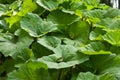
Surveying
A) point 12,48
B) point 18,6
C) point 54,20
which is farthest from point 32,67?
Result: point 18,6

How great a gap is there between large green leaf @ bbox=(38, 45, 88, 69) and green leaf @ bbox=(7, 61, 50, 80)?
0.03m

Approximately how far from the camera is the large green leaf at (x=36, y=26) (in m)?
1.11

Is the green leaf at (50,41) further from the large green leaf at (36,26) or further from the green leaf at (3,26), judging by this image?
the green leaf at (3,26)

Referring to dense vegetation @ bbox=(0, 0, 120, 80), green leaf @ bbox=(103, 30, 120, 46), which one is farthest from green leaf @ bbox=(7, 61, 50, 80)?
green leaf @ bbox=(103, 30, 120, 46)

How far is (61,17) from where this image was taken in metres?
1.22

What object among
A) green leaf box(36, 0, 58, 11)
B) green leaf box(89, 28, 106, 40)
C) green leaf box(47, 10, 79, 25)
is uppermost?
green leaf box(36, 0, 58, 11)

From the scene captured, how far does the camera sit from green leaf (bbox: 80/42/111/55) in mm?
939

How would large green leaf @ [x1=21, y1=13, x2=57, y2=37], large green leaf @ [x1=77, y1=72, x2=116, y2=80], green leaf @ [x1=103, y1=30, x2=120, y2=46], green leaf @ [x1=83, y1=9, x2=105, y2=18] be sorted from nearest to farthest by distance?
large green leaf @ [x1=77, y1=72, x2=116, y2=80]
green leaf @ [x1=103, y1=30, x2=120, y2=46]
large green leaf @ [x1=21, y1=13, x2=57, y2=37]
green leaf @ [x1=83, y1=9, x2=105, y2=18]

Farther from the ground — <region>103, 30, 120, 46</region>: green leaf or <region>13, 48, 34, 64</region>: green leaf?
<region>103, 30, 120, 46</region>: green leaf

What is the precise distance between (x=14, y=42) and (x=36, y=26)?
0.33 ft

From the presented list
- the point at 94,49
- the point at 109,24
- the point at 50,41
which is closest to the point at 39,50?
the point at 50,41

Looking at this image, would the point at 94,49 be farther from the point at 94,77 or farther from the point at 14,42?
the point at 14,42

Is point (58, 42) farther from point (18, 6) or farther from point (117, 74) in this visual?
point (18, 6)

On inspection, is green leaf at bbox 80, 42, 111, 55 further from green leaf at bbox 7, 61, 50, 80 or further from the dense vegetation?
green leaf at bbox 7, 61, 50, 80
